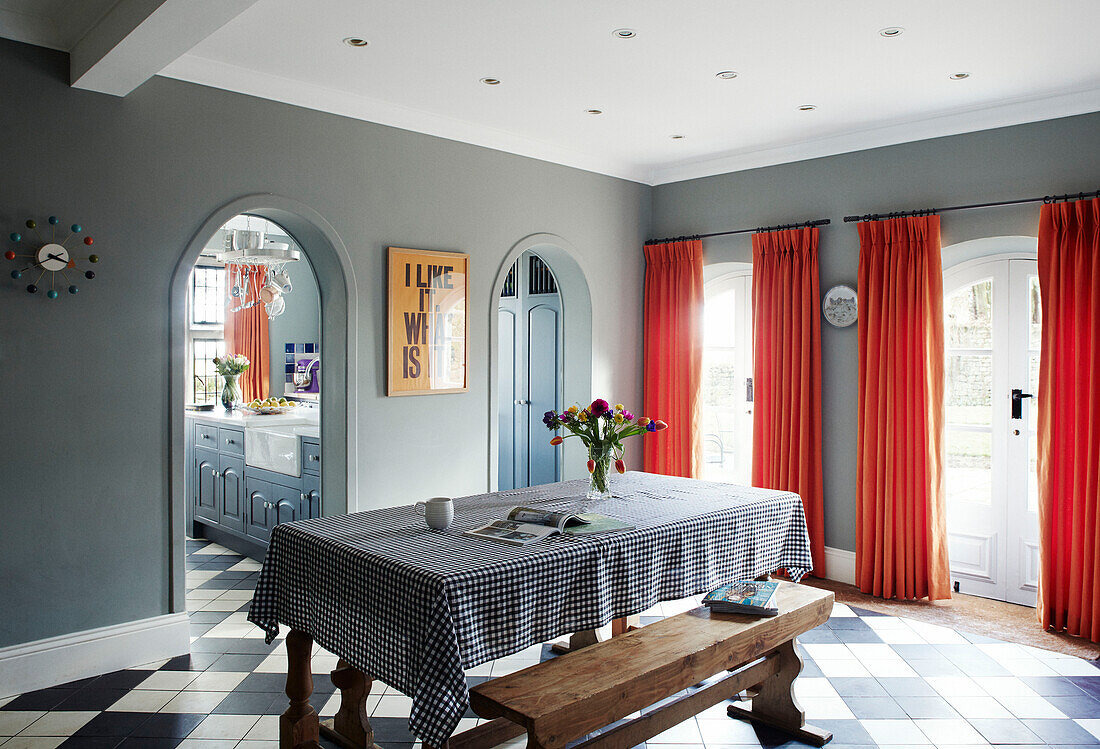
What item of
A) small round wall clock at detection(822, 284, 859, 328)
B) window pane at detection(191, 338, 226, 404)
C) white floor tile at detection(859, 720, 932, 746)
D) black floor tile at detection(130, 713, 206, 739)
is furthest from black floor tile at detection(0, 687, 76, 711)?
window pane at detection(191, 338, 226, 404)

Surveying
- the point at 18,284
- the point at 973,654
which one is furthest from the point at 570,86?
the point at 973,654

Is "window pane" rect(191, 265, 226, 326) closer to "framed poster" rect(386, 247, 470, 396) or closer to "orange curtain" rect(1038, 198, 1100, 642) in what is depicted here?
"framed poster" rect(386, 247, 470, 396)

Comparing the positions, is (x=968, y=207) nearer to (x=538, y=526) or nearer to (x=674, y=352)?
(x=674, y=352)

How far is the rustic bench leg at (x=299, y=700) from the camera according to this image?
2561 mm

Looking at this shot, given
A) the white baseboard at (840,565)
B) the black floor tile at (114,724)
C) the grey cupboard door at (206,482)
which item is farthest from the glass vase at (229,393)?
the white baseboard at (840,565)

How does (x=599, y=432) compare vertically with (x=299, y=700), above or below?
above

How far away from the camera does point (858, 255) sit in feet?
15.7

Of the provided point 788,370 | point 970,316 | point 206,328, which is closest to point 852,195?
point 970,316

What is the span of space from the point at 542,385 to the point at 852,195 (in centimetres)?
258

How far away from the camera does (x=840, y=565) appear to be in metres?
Answer: 4.90

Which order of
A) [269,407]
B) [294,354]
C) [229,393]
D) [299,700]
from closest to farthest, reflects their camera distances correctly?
[299,700] → [269,407] → [229,393] → [294,354]

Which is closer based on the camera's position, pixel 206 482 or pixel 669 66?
pixel 669 66

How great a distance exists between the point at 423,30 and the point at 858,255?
9.59ft

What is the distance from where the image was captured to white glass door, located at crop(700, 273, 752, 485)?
18.1ft
